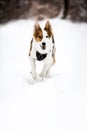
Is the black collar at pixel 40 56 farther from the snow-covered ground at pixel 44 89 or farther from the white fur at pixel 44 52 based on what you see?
the snow-covered ground at pixel 44 89

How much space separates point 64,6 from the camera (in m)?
3.63

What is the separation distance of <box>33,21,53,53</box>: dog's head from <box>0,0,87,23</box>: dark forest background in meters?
1.39

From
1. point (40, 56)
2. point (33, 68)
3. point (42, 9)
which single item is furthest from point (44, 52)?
point (42, 9)

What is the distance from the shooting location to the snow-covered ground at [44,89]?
1926 mm

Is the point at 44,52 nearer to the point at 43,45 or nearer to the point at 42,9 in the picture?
the point at 43,45

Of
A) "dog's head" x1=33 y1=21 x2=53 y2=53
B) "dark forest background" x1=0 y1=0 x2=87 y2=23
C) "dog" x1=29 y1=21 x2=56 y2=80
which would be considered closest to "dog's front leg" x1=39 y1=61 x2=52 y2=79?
"dog" x1=29 y1=21 x2=56 y2=80

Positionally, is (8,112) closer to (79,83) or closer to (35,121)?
(35,121)

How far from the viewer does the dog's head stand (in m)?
2.08

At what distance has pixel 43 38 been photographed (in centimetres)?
209

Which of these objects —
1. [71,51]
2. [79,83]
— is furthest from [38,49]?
[71,51]

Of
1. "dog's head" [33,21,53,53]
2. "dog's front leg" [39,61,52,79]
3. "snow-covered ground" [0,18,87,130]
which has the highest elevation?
"dog's head" [33,21,53,53]

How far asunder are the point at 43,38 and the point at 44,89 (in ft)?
0.94

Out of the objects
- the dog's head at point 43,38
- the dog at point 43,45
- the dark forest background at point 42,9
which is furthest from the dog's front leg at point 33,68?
the dark forest background at point 42,9

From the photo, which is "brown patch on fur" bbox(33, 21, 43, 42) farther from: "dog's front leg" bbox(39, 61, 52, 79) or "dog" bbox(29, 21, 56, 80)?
"dog's front leg" bbox(39, 61, 52, 79)
